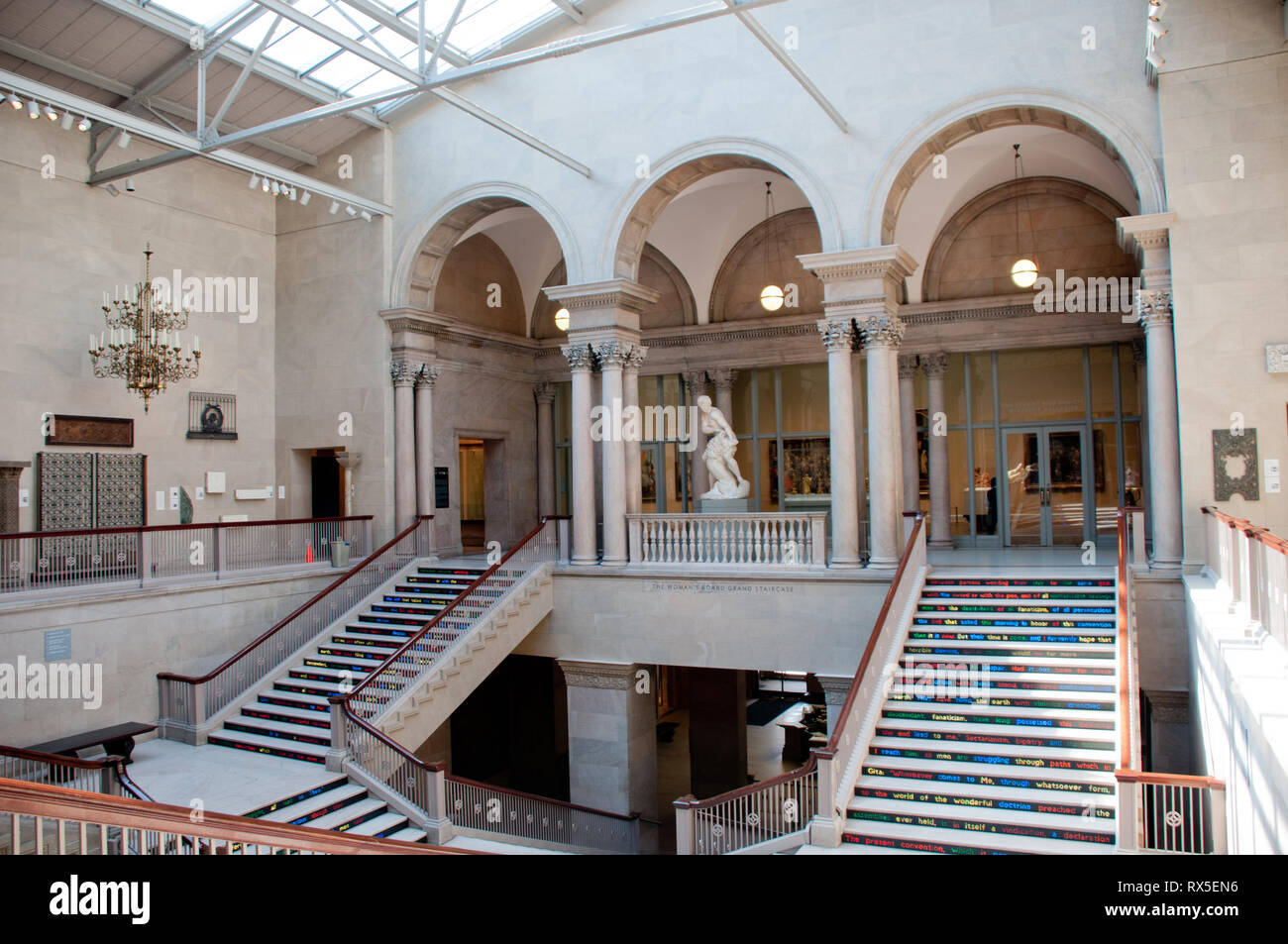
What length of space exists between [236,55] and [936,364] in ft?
44.4

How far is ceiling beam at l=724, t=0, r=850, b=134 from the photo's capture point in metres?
11.0

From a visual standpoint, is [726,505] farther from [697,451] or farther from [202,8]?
[202,8]

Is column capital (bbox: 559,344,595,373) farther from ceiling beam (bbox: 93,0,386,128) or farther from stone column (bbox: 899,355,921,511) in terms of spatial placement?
stone column (bbox: 899,355,921,511)

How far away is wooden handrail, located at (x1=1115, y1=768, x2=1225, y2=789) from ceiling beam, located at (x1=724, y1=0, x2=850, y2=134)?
8.34m

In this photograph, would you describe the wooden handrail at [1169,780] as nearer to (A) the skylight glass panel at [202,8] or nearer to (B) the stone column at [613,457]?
(B) the stone column at [613,457]

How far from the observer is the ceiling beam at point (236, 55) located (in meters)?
13.7

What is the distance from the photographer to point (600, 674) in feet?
49.9

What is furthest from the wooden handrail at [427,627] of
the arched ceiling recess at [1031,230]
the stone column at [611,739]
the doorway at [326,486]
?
the arched ceiling recess at [1031,230]

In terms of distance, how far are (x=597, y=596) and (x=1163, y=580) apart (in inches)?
322

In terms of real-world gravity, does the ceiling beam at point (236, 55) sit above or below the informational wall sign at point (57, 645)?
above

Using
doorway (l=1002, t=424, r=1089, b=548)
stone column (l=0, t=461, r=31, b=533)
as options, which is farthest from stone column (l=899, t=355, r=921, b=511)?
stone column (l=0, t=461, r=31, b=533)

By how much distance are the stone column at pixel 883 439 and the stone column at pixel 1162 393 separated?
334cm
